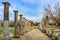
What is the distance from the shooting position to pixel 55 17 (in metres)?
37.3

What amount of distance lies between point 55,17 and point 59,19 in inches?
68.3

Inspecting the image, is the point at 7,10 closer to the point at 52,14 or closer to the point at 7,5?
the point at 7,5

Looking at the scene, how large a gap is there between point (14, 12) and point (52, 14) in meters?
25.8

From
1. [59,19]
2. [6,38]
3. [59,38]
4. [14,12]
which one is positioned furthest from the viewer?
[59,19]

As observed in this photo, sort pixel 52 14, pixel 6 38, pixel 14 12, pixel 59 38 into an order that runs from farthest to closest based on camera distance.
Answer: pixel 52 14 < pixel 14 12 < pixel 6 38 < pixel 59 38

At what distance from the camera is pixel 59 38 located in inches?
213

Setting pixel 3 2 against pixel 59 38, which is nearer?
pixel 59 38

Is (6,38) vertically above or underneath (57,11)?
underneath

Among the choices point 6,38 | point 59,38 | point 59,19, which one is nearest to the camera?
point 59,38

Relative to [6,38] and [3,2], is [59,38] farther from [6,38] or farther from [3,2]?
[3,2]

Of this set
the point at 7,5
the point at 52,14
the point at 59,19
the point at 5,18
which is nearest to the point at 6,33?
the point at 5,18

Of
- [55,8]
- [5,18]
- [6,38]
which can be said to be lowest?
[6,38]

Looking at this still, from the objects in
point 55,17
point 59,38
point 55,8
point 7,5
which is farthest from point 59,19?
point 59,38

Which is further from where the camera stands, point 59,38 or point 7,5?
point 7,5
